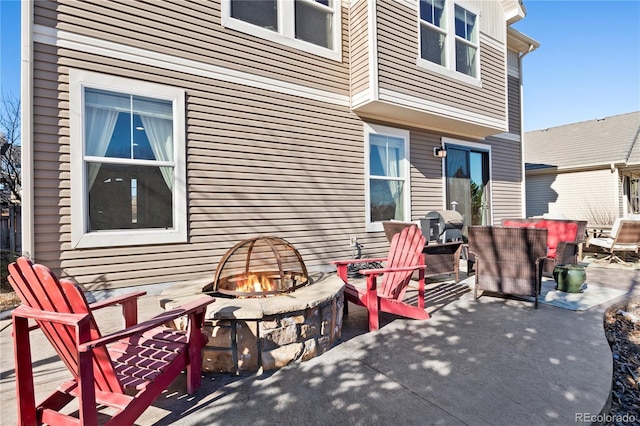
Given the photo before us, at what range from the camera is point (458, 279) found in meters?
4.93

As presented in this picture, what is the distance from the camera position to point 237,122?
4492 mm

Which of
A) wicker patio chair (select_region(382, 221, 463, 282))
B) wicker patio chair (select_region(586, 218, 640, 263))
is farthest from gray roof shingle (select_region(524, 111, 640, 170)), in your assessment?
wicker patio chair (select_region(382, 221, 463, 282))

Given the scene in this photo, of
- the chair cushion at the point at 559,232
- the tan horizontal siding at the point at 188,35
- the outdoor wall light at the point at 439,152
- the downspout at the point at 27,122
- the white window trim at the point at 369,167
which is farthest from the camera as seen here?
the outdoor wall light at the point at 439,152

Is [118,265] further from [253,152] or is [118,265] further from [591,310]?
[591,310]

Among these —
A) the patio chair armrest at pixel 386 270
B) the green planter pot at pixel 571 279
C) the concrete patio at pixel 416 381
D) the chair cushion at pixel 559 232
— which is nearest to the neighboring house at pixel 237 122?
the concrete patio at pixel 416 381

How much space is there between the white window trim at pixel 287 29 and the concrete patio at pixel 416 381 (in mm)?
4191

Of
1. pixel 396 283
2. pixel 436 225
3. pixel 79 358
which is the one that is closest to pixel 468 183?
pixel 436 225

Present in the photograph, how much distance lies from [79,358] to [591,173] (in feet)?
47.7

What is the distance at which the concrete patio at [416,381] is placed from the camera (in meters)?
1.76

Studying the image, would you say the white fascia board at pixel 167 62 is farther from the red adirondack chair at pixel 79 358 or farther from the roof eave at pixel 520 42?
the roof eave at pixel 520 42

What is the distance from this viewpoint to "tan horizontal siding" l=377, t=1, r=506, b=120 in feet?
16.8

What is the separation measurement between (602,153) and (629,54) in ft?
11.0

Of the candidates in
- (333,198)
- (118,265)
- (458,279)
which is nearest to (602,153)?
(458,279)

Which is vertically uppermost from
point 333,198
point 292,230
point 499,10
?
point 499,10
